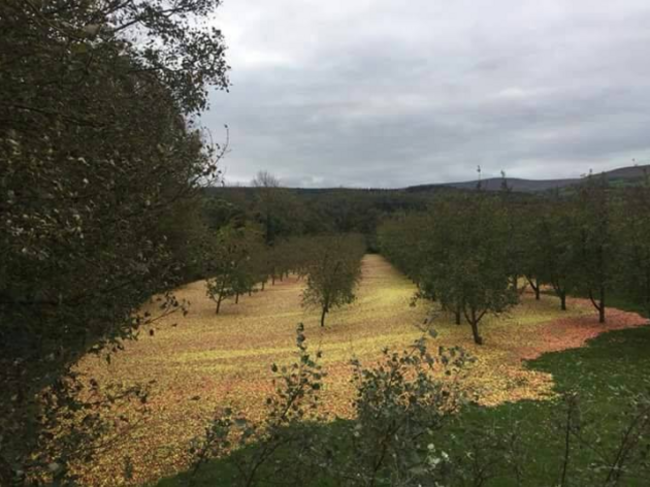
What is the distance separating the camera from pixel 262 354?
1916 cm

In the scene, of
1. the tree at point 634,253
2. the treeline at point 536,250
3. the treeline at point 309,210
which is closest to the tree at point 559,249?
the treeline at point 536,250

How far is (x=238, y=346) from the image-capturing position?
2153 centimetres

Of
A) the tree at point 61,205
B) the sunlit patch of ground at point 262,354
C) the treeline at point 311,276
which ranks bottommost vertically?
the sunlit patch of ground at point 262,354

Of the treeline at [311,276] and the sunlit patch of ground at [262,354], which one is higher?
the treeline at [311,276]

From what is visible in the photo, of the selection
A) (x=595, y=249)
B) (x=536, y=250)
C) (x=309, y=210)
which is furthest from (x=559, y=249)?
(x=309, y=210)

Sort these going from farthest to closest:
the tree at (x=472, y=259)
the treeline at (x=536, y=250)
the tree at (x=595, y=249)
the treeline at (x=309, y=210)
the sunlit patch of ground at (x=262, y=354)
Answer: the treeline at (x=309, y=210), the tree at (x=595, y=249), the treeline at (x=536, y=250), the tree at (x=472, y=259), the sunlit patch of ground at (x=262, y=354)

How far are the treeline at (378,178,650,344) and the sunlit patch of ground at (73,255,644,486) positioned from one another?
5.59 ft

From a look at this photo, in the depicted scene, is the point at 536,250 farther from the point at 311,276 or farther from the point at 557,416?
the point at 557,416

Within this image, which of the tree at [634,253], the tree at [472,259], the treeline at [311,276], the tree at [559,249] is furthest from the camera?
the treeline at [311,276]

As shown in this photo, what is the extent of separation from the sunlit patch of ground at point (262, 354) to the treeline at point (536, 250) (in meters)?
1.70

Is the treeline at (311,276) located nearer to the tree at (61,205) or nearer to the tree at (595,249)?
the tree at (61,205)

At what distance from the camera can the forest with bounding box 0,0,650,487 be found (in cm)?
301

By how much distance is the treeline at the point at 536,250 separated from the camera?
1880 cm

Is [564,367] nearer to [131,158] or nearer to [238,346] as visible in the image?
[238,346]
